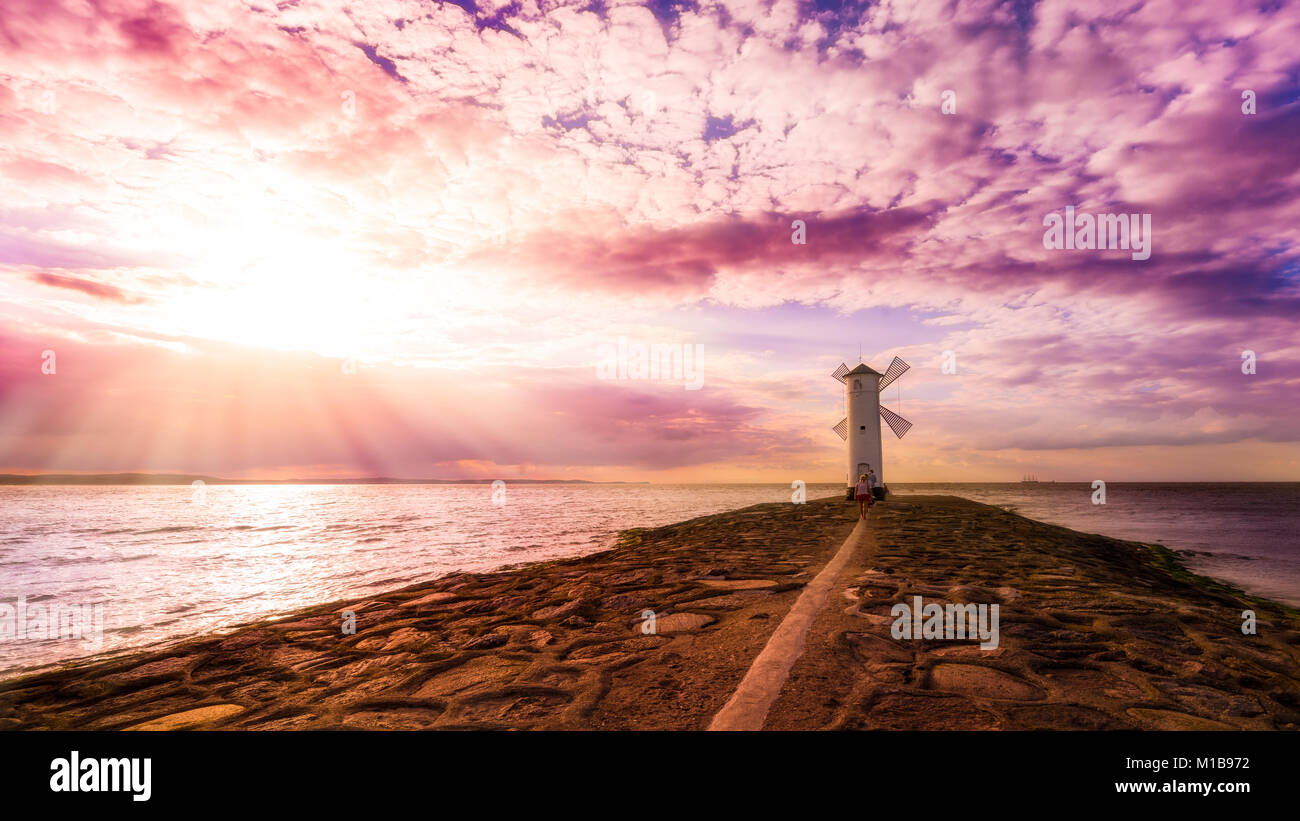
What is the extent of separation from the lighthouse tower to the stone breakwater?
20967mm

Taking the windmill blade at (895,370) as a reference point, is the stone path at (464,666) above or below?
below

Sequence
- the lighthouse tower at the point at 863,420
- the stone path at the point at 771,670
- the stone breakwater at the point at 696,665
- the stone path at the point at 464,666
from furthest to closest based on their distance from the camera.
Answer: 1. the lighthouse tower at the point at 863,420
2. the stone path at the point at 464,666
3. the stone breakwater at the point at 696,665
4. the stone path at the point at 771,670

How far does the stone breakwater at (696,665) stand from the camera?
4.89 meters

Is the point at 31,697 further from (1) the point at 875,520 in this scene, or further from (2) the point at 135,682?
(1) the point at 875,520

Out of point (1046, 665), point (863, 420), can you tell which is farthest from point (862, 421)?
point (1046, 665)

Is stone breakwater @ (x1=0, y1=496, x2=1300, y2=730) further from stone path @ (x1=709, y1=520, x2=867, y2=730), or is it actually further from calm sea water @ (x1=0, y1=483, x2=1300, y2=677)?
calm sea water @ (x1=0, y1=483, x2=1300, y2=677)

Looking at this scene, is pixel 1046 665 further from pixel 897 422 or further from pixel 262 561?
pixel 897 422

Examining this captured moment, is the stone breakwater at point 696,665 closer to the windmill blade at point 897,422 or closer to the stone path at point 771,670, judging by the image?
the stone path at point 771,670

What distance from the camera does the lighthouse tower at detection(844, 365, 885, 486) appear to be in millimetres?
33000

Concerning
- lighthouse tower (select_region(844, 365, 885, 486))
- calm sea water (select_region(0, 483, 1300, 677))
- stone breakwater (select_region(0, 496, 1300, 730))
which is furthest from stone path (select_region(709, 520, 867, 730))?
lighthouse tower (select_region(844, 365, 885, 486))

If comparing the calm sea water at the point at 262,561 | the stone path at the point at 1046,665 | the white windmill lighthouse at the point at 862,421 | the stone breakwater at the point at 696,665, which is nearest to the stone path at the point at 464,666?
the stone breakwater at the point at 696,665

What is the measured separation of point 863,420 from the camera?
3350cm

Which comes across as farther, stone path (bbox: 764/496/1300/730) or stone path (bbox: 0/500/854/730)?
stone path (bbox: 0/500/854/730)

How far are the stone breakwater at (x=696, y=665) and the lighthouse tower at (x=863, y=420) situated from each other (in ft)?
68.8
